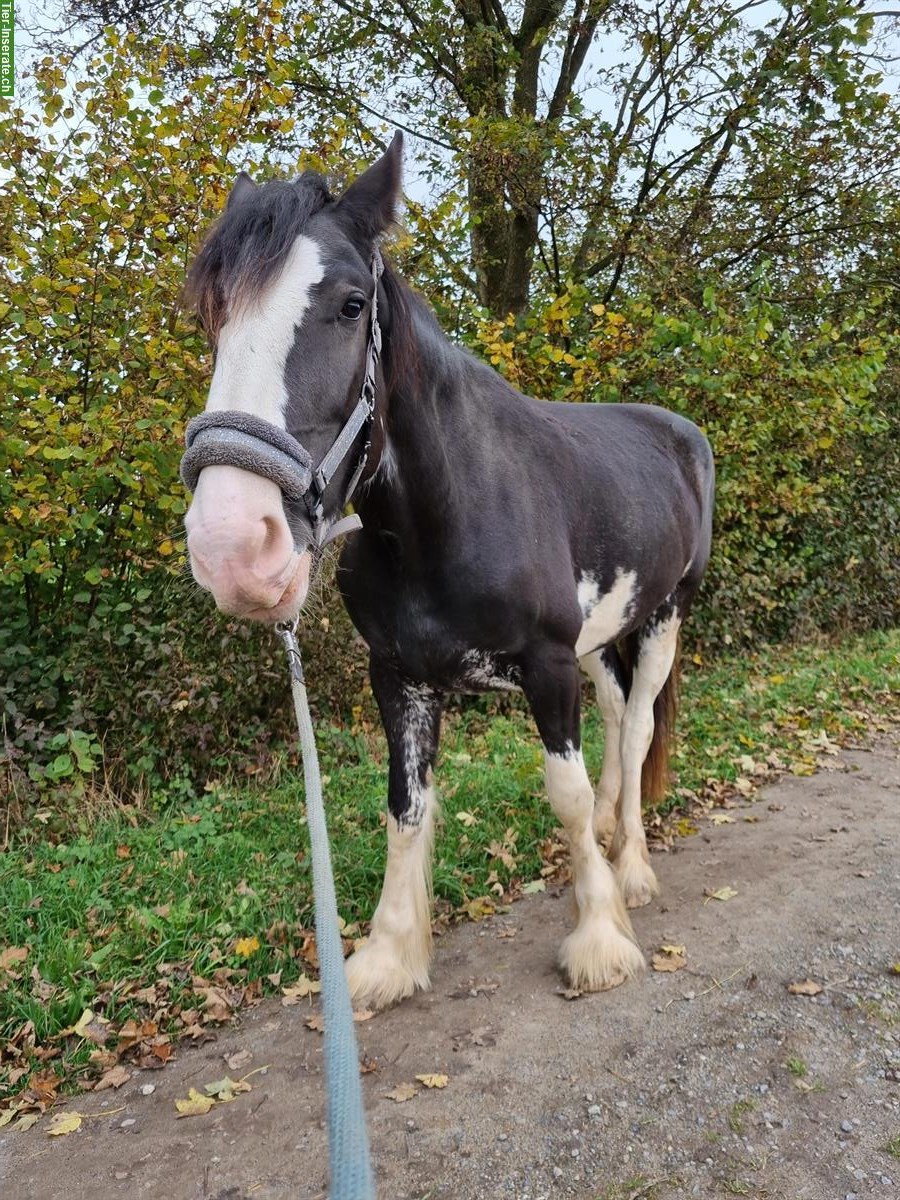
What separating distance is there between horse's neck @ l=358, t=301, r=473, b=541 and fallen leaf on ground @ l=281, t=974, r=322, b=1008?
1755 mm

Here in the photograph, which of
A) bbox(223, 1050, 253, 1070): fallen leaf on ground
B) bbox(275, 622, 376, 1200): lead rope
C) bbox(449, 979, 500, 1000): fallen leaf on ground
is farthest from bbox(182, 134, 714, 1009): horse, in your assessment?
bbox(275, 622, 376, 1200): lead rope

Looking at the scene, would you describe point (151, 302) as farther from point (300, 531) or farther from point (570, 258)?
point (570, 258)

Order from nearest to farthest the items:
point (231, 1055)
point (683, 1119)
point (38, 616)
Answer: point (683, 1119) → point (231, 1055) → point (38, 616)

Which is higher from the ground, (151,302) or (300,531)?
(151,302)

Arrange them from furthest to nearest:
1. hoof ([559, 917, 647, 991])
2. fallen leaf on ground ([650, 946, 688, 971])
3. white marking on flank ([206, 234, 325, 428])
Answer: fallen leaf on ground ([650, 946, 688, 971]) < hoof ([559, 917, 647, 991]) < white marking on flank ([206, 234, 325, 428])

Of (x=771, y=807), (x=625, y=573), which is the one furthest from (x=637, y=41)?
(x=771, y=807)

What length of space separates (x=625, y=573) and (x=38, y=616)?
361cm

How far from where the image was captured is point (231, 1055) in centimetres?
260

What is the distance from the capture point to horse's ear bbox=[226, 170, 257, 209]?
1999 millimetres

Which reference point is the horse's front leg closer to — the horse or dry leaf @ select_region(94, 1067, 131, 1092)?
the horse

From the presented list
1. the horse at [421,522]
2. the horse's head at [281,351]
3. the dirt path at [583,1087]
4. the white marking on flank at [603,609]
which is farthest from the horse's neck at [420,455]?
the dirt path at [583,1087]

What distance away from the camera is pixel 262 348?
5.55 ft

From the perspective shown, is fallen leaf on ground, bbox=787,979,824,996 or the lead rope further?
fallen leaf on ground, bbox=787,979,824,996

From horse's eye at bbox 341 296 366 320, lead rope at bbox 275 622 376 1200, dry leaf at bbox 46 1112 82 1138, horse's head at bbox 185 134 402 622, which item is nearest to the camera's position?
lead rope at bbox 275 622 376 1200
